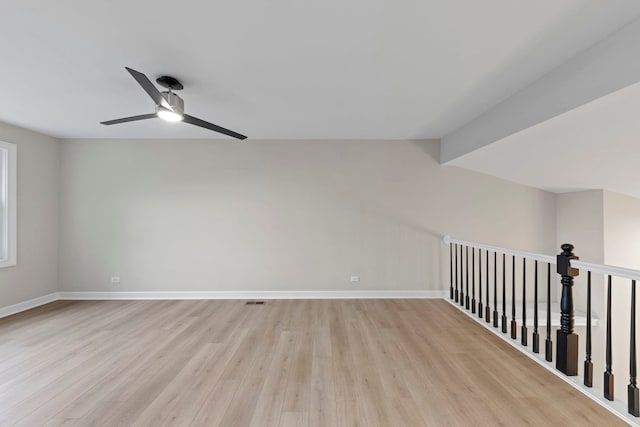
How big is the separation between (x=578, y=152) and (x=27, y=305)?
687 cm

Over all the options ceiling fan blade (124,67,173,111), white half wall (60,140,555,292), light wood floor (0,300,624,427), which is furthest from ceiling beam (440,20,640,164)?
ceiling fan blade (124,67,173,111)

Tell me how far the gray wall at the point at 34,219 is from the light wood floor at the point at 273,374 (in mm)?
563

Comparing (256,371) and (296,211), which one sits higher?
(296,211)

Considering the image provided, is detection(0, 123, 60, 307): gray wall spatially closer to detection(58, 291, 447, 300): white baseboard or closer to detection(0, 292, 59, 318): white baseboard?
detection(0, 292, 59, 318): white baseboard

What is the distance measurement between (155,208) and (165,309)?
154cm

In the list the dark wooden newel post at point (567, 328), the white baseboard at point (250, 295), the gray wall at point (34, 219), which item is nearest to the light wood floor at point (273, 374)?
the dark wooden newel post at point (567, 328)

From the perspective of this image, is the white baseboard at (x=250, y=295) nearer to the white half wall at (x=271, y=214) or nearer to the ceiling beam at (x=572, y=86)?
the white half wall at (x=271, y=214)

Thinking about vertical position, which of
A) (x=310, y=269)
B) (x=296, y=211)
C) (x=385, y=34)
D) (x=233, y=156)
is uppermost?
(x=385, y=34)

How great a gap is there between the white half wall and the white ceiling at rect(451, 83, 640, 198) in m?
0.55

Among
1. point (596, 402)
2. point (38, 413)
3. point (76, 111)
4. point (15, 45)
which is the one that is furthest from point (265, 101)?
point (596, 402)

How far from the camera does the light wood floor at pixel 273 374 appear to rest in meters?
1.85

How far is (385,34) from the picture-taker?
1.91 m

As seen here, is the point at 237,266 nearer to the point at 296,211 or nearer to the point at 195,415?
the point at 296,211

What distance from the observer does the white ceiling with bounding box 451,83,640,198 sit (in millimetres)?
2135
